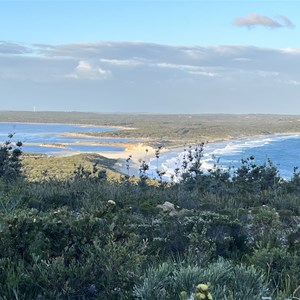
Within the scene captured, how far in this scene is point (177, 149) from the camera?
216ft

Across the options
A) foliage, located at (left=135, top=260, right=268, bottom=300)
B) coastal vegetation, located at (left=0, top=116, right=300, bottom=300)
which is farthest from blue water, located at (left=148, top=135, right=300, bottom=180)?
foliage, located at (left=135, top=260, right=268, bottom=300)

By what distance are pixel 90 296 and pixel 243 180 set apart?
33.9 feet

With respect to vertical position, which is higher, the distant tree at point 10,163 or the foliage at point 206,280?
the foliage at point 206,280

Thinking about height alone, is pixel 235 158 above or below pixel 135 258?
below

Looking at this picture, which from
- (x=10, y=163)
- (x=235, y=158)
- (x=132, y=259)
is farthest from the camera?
(x=235, y=158)

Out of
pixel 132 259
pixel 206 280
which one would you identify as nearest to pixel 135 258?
pixel 132 259

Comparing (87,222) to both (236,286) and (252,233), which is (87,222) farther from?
(252,233)

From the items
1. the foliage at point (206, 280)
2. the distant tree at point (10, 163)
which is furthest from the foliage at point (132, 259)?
the distant tree at point (10, 163)

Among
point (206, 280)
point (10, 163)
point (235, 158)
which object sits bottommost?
point (235, 158)

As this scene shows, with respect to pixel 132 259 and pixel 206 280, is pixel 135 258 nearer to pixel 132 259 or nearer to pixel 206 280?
pixel 132 259

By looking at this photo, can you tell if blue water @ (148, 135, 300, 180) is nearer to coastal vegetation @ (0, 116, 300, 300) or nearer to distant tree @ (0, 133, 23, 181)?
distant tree @ (0, 133, 23, 181)

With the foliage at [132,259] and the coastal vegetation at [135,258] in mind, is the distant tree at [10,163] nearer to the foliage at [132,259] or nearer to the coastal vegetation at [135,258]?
the coastal vegetation at [135,258]

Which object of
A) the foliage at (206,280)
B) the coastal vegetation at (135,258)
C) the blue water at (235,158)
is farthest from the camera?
the blue water at (235,158)

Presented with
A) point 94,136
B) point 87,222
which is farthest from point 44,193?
point 94,136
